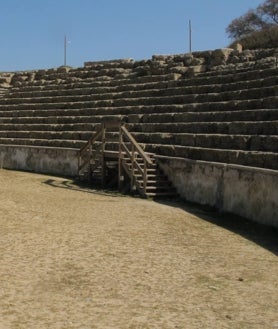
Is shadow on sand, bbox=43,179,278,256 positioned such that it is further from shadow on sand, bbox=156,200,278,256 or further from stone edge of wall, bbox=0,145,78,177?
stone edge of wall, bbox=0,145,78,177

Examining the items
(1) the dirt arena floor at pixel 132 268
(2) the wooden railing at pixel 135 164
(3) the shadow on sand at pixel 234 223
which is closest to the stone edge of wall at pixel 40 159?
(2) the wooden railing at pixel 135 164

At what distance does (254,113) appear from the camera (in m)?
13.0

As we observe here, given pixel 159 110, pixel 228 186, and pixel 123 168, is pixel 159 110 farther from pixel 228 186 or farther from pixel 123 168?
pixel 228 186

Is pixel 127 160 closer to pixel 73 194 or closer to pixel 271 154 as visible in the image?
pixel 73 194

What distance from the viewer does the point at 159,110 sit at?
16.9 m

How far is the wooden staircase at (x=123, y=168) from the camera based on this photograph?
44.7 feet

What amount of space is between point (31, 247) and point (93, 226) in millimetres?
1940

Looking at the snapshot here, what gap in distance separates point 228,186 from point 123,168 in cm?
380

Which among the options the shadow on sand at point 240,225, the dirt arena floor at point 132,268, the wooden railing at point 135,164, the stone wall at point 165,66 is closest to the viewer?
the dirt arena floor at point 132,268

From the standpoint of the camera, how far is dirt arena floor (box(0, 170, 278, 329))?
5.44 metres

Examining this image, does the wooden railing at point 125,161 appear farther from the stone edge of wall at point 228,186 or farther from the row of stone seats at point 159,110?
the row of stone seats at point 159,110

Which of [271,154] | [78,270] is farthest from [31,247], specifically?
[271,154]

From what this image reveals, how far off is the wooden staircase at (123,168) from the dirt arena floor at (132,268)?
1825 mm

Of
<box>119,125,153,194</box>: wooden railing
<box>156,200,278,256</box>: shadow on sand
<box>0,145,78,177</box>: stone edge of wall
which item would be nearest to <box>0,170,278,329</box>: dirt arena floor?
<box>156,200,278,256</box>: shadow on sand
